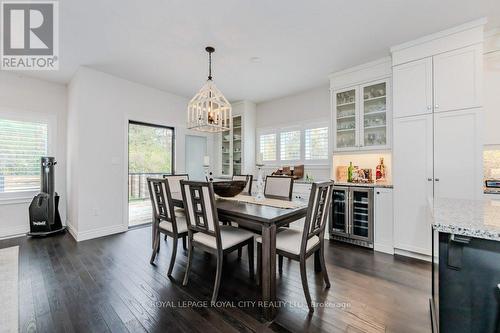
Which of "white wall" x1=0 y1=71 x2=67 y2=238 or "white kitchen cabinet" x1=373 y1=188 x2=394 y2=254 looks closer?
"white kitchen cabinet" x1=373 y1=188 x2=394 y2=254

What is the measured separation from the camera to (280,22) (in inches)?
95.1

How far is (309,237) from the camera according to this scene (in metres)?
1.89

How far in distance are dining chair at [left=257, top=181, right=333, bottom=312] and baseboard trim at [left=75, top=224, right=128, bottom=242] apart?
2.98 meters

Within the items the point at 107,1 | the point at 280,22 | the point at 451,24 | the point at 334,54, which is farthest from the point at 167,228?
the point at 451,24

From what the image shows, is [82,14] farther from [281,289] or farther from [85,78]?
[281,289]

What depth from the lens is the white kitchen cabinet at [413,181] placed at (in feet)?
9.02

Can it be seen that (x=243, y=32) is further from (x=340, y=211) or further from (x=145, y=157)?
(x=145, y=157)

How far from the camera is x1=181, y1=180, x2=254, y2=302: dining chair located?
1930mm

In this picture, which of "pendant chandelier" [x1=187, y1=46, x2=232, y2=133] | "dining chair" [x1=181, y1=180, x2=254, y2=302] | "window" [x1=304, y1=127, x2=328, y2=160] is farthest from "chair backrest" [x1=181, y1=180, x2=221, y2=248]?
"window" [x1=304, y1=127, x2=328, y2=160]

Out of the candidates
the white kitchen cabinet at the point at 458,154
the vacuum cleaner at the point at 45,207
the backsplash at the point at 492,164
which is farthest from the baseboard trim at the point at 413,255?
the vacuum cleaner at the point at 45,207

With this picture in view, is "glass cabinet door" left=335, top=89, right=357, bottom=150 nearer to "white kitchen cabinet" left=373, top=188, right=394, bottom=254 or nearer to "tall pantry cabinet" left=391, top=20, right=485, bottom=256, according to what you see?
"tall pantry cabinet" left=391, top=20, right=485, bottom=256

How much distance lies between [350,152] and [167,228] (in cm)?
301

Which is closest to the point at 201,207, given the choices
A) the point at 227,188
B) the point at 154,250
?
the point at 227,188

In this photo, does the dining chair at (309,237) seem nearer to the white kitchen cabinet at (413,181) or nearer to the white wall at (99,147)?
the white kitchen cabinet at (413,181)
